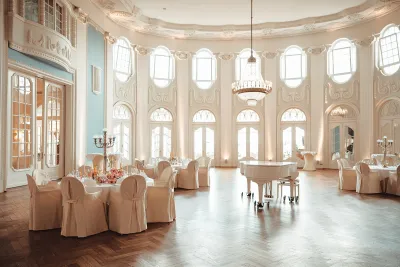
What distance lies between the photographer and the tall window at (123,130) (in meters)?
13.5

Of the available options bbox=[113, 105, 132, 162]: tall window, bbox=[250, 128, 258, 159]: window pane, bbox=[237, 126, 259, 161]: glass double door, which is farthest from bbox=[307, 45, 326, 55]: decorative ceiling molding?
bbox=[113, 105, 132, 162]: tall window

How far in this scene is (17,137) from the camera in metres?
8.03

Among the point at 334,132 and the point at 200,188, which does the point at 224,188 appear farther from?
the point at 334,132

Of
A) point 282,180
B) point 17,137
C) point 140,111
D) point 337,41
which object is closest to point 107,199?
point 282,180

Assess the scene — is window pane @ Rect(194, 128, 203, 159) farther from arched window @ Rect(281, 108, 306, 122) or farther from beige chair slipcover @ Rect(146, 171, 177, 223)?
beige chair slipcover @ Rect(146, 171, 177, 223)

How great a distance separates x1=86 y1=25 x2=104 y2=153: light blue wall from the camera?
11.1 m

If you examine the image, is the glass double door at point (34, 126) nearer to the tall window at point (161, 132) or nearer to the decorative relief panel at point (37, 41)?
the decorative relief panel at point (37, 41)

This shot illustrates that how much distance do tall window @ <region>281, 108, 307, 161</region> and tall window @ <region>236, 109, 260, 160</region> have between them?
4.22ft

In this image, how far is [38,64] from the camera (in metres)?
8.51

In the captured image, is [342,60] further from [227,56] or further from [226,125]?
[226,125]

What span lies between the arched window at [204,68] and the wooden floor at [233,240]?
33.0 feet

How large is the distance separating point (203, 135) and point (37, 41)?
9.05m

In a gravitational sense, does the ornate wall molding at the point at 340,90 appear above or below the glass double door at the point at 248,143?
above

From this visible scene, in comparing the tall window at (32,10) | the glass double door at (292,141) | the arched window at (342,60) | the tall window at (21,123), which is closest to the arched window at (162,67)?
the glass double door at (292,141)
